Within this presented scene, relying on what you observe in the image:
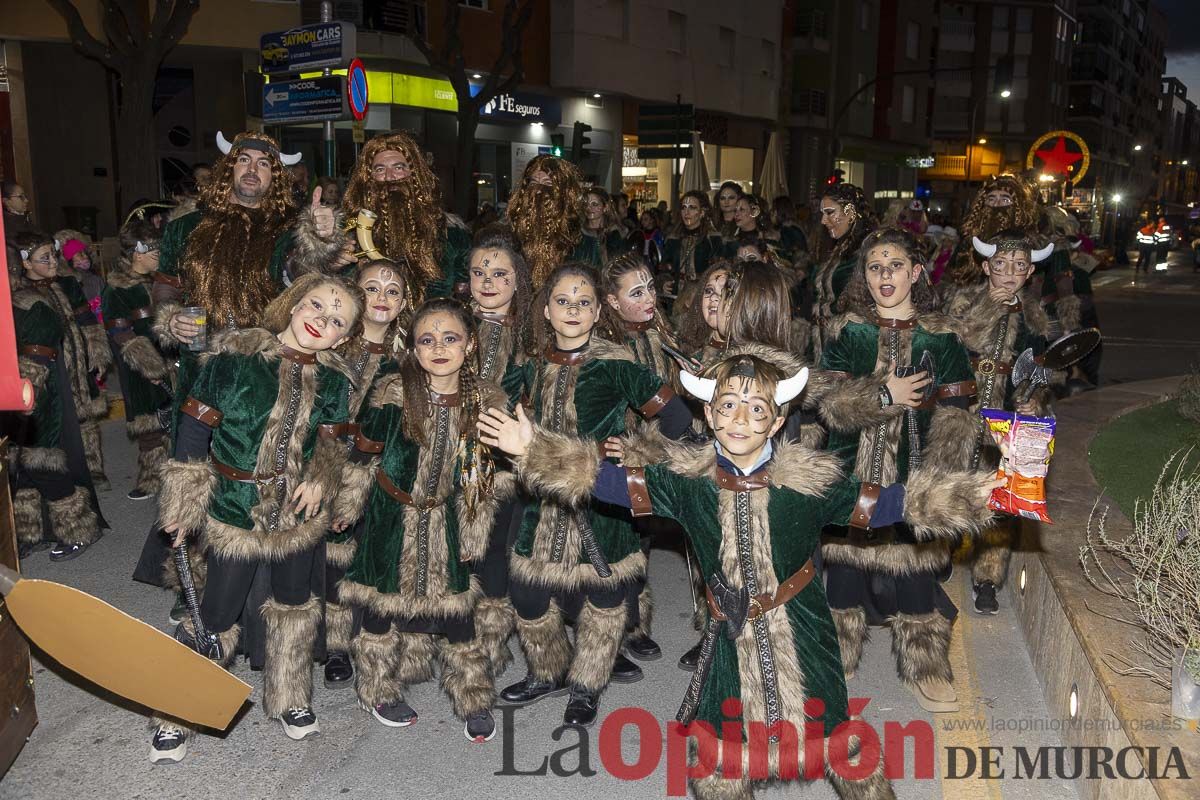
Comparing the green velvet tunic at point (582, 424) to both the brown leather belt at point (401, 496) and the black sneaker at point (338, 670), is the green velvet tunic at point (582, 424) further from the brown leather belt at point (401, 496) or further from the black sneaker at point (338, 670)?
the black sneaker at point (338, 670)

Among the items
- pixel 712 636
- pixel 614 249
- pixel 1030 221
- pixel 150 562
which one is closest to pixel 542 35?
pixel 614 249

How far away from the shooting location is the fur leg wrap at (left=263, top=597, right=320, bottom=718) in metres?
4.24

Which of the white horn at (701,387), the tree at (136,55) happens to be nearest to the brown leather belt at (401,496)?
the white horn at (701,387)

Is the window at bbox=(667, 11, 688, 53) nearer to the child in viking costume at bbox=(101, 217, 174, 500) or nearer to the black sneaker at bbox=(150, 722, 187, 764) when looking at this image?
the child in viking costume at bbox=(101, 217, 174, 500)

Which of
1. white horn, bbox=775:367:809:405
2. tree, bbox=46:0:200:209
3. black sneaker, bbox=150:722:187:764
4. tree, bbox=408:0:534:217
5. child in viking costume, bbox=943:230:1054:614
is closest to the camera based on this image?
white horn, bbox=775:367:809:405

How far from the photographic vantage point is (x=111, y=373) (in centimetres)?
1186

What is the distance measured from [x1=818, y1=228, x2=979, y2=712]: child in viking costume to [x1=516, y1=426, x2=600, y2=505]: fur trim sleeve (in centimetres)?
155

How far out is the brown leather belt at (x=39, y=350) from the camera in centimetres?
611

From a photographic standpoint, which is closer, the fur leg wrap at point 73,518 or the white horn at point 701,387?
the white horn at point 701,387

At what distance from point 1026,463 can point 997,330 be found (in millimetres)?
2474

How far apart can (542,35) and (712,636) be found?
24.8m

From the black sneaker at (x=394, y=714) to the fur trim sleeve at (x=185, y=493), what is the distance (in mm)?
1138

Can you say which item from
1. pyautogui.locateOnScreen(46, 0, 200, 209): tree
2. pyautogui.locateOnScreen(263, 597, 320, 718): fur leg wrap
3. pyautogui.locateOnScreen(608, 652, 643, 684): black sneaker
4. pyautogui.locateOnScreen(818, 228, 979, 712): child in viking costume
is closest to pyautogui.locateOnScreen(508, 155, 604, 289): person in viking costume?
pyautogui.locateOnScreen(818, 228, 979, 712): child in viking costume

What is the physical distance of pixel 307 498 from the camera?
422 centimetres
